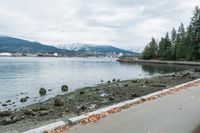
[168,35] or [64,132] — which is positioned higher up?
[168,35]

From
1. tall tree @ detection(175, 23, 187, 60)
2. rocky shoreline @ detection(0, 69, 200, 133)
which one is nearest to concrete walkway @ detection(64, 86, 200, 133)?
rocky shoreline @ detection(0, 69, 200, 133)

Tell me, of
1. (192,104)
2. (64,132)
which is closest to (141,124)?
(64,132)

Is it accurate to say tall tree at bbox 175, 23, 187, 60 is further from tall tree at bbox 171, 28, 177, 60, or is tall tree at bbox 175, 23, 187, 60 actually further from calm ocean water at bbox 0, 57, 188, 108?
Answer: calm ocean water at bbox 0, 57, 188, 108

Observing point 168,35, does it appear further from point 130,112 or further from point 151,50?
point 130,112

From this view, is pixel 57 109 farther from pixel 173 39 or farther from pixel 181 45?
pixel 173 39

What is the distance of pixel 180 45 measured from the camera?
92.8 m

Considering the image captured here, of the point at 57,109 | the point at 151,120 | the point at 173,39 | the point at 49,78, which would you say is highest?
the point at 173,39

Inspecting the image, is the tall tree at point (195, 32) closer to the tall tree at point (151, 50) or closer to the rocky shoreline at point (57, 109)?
the tall tree at point (151, 50)

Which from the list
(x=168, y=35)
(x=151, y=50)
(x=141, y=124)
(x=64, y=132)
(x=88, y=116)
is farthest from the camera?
(x=151, y=50)

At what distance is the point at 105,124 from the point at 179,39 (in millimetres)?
95172

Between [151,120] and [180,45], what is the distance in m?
88.1

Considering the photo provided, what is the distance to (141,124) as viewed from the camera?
27.3 ft

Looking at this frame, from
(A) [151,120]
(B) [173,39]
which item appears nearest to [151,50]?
(B) [173,39]

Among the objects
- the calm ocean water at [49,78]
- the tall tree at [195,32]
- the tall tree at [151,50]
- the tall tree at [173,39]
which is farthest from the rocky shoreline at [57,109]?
the tall tree at [151,50]
